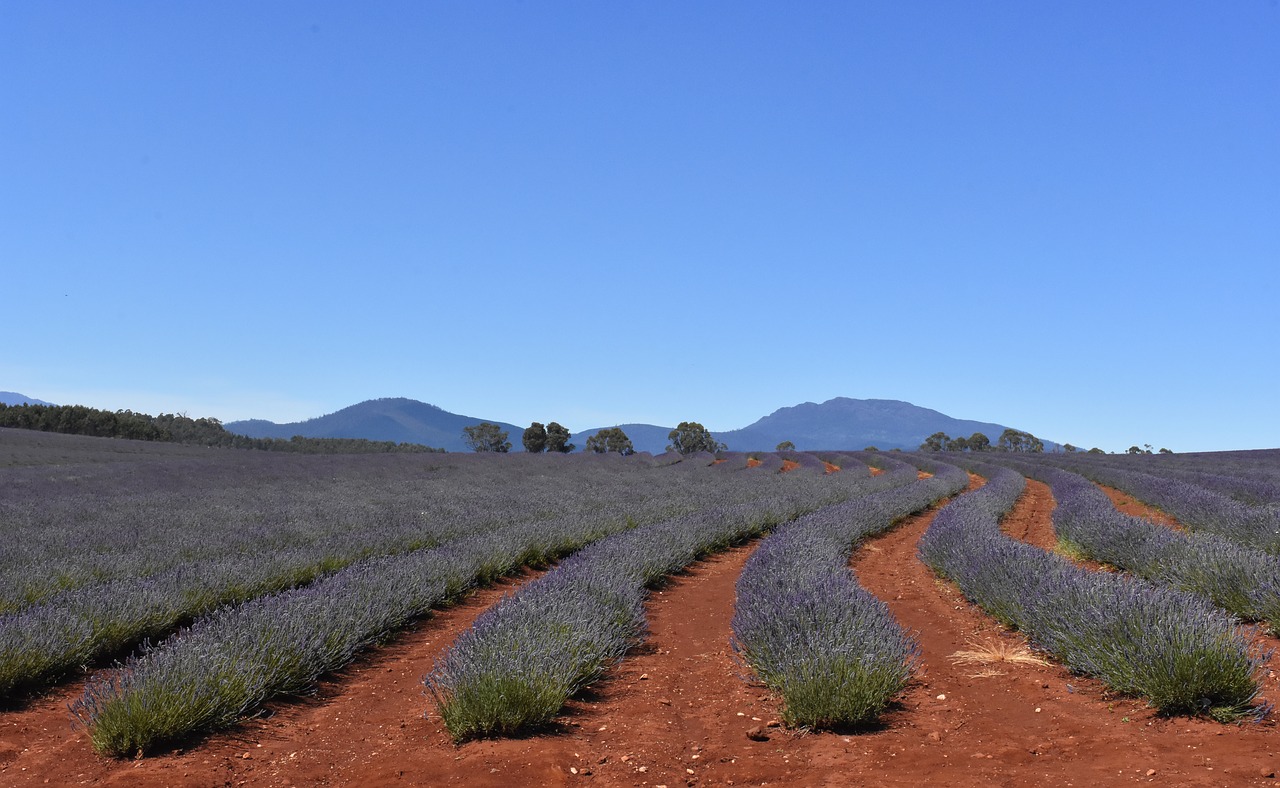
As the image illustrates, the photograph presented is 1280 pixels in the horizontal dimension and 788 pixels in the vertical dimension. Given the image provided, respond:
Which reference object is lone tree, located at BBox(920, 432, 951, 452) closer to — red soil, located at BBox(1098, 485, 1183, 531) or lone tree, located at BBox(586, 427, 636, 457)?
lone tree, located at BBox(586, 427, 636, 457)

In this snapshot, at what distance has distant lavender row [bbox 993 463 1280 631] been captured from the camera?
5.97 m

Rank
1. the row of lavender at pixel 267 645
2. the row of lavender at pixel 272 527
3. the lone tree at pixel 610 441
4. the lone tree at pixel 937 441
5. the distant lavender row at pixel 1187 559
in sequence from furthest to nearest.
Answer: the lone tree at pixel 610 441
the lone tree at pixel 937 441
the distant lavender row at pixel 1187 559
the row of lavender at pixel 272 527
the row of lavender at pixel 267 645

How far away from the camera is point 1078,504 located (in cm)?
1245

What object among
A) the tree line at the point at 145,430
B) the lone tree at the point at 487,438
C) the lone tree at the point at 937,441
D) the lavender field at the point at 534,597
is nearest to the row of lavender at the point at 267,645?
the lavender field at the point at 534,597

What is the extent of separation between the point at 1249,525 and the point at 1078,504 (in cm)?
321

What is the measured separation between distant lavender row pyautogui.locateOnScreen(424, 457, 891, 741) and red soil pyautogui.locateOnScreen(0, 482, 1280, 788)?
5.1 inches

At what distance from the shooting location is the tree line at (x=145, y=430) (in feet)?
165

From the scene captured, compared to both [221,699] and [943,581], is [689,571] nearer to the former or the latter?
[943,581]

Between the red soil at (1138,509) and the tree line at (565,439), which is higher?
the tree line at (565,439)

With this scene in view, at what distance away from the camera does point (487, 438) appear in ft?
285

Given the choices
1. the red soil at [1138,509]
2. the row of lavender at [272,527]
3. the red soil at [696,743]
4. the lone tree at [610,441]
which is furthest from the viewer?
the lone tree at [610,441]

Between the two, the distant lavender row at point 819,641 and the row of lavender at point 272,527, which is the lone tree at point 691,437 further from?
the distant lavender row at point 819,641

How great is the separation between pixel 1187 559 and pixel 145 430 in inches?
2348

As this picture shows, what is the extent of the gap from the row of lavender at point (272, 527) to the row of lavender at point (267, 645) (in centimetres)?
36
